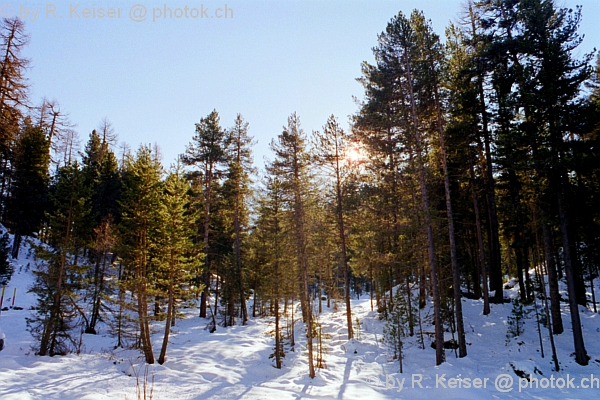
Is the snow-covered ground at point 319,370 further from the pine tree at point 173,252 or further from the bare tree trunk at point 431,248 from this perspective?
the pine tree at point 173,252

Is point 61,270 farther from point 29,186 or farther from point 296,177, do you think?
point 29,186

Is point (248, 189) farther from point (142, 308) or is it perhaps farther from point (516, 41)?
point (516, 41)

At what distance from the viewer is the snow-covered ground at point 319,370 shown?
12.4 m

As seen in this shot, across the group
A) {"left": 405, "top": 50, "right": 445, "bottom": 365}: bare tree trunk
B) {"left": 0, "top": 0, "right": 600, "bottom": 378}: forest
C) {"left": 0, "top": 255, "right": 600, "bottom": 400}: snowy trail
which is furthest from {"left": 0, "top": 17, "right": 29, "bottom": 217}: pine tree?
{"left": 405, "top": 50, "right": 445, "bottom": 365}: bare tree trunk

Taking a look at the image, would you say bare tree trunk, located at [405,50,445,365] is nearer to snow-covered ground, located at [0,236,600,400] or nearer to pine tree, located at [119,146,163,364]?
snow-covered ground, located at [0,236,600,400]

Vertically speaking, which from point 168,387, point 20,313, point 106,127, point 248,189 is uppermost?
point 106,127

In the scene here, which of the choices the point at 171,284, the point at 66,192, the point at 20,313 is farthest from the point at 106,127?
the point at 171,284

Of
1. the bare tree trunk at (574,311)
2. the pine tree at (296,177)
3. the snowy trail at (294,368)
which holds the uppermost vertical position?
the pine tree at (296,177)

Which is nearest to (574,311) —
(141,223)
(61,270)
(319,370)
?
(319,370)

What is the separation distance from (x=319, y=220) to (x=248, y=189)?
1088 centimetres

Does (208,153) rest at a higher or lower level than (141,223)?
higher

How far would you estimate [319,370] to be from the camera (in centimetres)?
1655

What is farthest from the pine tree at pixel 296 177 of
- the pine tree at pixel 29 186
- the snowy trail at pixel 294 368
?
the pine tree at pixel 29 186

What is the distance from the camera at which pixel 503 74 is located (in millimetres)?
17375
